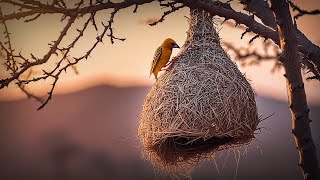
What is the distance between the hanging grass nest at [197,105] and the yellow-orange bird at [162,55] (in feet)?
0.20

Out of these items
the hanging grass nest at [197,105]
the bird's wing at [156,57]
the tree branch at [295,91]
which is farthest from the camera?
the bird's wing at [156,57]

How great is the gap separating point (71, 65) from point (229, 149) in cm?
121

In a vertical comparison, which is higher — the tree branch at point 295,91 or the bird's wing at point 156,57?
the bird's wing at point 156,57

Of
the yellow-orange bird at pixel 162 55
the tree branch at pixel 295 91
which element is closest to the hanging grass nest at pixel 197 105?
the yellow-orange bird at pixel 162 55

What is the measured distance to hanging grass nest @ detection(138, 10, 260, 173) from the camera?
2.20 metres

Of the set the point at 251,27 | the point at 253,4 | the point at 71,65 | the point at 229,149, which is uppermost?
the point at 253,4

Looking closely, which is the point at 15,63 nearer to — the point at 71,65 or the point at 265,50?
the point at 71,65

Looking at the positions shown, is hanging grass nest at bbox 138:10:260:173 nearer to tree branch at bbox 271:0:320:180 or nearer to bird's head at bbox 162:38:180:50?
bird's head at bbox 162:38:180:50

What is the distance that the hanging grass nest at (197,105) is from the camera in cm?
220

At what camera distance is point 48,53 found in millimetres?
1617

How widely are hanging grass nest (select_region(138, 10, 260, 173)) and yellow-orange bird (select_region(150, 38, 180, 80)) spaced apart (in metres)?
0.06

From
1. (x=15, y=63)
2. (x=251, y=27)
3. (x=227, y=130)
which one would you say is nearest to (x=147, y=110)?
(x=227, y=130)

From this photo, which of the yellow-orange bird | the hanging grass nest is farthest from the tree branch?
the yellow-orange bird

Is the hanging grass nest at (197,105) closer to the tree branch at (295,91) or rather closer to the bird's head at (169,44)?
the bird's head at (169,44)
